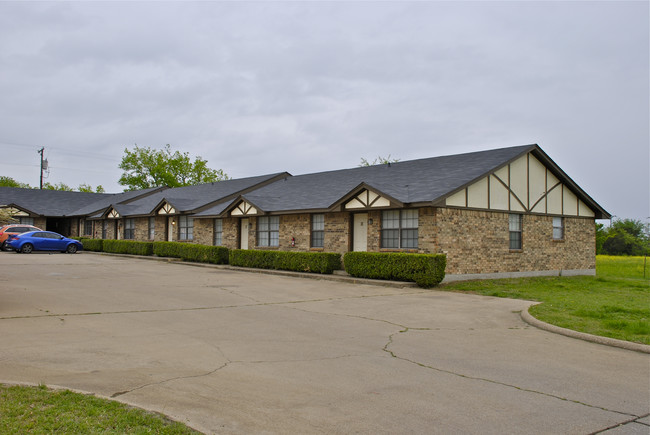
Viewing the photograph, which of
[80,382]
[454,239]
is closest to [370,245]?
[454,239]

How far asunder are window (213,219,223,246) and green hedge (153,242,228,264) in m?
1.79

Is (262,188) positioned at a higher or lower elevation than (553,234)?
higher

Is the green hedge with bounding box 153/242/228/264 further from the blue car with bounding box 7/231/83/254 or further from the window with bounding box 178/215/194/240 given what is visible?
the blue car with bounding box 7/231/83/254

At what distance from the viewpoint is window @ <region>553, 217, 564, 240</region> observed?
78.0ft

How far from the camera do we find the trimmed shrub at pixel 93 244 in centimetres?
3641

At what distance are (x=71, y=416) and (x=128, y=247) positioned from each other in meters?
30.6

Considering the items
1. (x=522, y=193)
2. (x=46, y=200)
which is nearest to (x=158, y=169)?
(x=46, y=200)

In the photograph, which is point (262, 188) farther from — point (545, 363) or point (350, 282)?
point (545, 363)

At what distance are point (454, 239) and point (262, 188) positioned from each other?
17.0m

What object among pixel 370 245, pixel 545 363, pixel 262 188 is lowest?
pixel 545 363

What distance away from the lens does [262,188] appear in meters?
33.2

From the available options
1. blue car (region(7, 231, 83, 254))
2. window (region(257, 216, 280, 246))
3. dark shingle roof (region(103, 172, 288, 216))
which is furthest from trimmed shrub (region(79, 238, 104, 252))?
window (region(257, 216, 280, 246))

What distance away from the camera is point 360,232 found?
2133cm

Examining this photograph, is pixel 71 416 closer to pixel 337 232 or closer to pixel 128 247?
pixel 337 232
